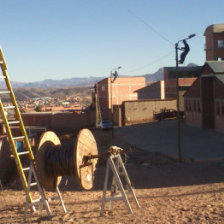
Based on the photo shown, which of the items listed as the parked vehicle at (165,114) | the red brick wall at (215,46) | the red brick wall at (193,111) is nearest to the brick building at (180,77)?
the red brick wall at (215,46)

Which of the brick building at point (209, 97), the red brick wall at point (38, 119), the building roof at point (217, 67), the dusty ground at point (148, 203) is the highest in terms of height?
the building roof at point (217, 67)

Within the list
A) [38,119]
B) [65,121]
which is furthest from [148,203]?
[38,119]

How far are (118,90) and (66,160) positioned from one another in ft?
209

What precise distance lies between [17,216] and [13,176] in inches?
305

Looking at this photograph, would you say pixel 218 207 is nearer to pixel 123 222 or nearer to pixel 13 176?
pixel 123 222

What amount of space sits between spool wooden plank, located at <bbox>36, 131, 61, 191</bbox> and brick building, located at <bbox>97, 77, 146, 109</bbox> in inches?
2181

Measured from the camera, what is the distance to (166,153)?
80.7 ft

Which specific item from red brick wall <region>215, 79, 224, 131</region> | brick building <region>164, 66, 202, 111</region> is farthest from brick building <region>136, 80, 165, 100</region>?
red brick wall <region>215, 79, 224, 131</region>

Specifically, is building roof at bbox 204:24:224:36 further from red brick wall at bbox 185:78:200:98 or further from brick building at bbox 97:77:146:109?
red brick wall at bbox 185:78:200:98

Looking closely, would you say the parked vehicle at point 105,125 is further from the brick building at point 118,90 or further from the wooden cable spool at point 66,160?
the wooden cable spool at point 66,160

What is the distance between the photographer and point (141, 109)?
51.5 m

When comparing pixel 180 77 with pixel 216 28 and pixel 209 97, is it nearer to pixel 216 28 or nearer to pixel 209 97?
pixel 216 28

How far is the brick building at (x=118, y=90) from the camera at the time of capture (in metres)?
66.9

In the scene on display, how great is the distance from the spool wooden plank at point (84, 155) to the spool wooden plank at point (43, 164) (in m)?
0.89
